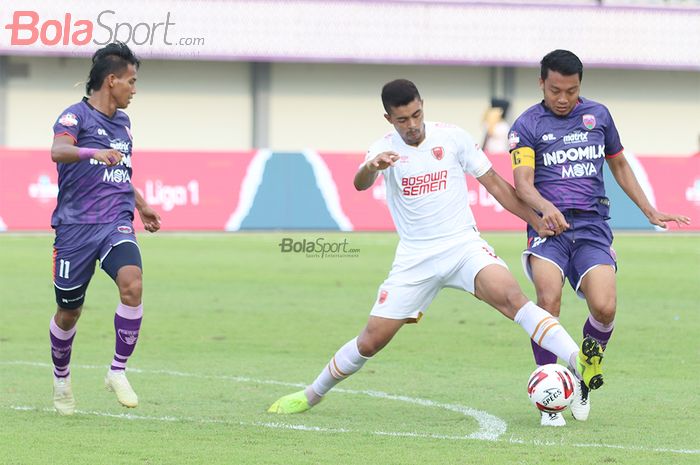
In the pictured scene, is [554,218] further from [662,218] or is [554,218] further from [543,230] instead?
[662,218]

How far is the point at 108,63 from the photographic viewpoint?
28.5 ft

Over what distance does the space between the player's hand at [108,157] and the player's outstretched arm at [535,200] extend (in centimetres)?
245

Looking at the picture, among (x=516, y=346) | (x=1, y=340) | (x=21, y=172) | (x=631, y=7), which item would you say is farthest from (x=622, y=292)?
(x=631, y=7)

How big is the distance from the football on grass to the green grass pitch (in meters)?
0.17

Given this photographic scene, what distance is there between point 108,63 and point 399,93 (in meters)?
1.97

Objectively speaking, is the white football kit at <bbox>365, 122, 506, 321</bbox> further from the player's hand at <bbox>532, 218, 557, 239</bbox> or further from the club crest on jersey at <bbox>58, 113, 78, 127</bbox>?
the club crest on jersey at <bbox>58, 113, 78, 127</bbox>

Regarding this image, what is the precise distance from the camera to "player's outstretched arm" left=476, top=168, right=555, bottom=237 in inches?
332

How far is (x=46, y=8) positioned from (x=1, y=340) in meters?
21.6

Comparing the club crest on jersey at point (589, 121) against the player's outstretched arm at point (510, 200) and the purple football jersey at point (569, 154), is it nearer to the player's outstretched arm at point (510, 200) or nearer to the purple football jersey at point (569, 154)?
the purple football jersey at point (569, 154)

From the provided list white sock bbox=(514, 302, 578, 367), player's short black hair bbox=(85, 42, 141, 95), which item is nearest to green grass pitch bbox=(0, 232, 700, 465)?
white sock bbox=(514, 302, 578, 367)

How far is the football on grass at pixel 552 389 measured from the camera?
25.8 feet

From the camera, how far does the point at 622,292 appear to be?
1675 centimetres

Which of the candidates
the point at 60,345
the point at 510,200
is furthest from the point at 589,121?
the point at 60,345

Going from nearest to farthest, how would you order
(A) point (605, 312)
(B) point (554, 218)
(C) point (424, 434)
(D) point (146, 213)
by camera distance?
(C) point (424, 434), (B) point (554, 218), (A) point (605, 312), (D) point (146, 213)
